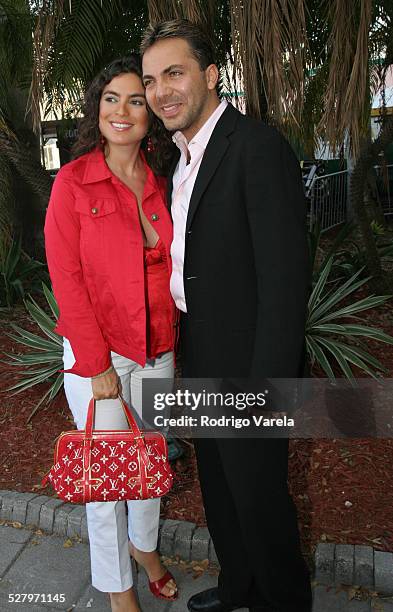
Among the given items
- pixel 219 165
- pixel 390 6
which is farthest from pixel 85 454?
pixel 390 6

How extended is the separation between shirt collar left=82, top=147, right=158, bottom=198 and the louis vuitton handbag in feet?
2.83

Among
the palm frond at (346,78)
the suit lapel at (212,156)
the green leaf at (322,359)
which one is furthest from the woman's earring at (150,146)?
the green leaf at (322,359)

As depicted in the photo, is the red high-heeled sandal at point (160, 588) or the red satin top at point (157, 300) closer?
the red satin top at point (157, 300)

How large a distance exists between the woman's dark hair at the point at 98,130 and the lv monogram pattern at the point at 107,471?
113 centimetres

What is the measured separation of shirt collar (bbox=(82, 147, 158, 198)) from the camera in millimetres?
2482

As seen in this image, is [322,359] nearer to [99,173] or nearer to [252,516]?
[252,516]

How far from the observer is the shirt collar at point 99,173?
2482mm

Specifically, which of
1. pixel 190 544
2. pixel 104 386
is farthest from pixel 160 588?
pixel 104 386

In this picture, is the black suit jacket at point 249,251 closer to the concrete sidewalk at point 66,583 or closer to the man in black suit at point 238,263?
the man in black suit at point 238,263

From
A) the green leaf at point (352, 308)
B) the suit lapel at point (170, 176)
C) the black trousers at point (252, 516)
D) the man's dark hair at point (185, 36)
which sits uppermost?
the man's dark hair at point (185, 36)

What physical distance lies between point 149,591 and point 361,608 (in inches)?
38.1

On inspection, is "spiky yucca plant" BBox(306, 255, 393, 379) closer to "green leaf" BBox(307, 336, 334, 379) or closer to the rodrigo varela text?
"green leaf" BBox(307, 336, 334, 379)

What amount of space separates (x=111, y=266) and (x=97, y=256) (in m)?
0.07

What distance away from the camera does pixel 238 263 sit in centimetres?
219
